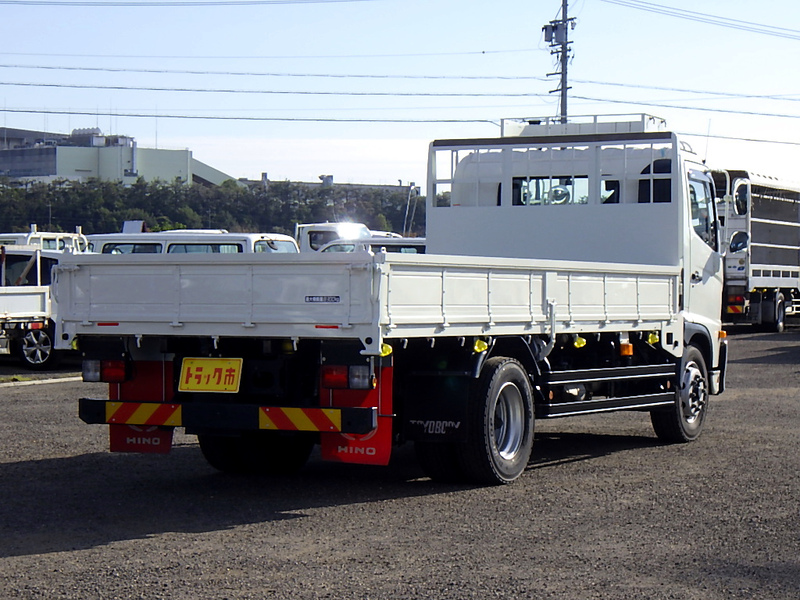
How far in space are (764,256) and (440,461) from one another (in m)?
22.8

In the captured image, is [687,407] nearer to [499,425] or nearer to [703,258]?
[703,258]

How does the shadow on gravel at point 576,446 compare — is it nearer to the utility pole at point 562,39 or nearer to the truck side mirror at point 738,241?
the truck side mirror at point 738,241

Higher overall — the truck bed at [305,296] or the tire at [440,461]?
the truck bed at [305,296]

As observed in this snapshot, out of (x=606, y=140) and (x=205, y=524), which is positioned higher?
(x=606, y=140)

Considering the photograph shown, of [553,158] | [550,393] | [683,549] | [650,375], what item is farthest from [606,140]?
[683,549]

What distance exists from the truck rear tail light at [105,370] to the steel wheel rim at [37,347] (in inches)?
451

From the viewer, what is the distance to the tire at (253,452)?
32.0ft

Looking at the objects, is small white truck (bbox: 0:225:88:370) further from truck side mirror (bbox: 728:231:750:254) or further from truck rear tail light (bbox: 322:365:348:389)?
truck rear tail light (bbox: 322:365:348:389)

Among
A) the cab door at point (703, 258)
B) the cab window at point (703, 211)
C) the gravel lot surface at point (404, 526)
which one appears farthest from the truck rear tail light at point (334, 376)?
the cab window at point (703, 211)

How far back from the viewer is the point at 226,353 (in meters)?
8.42

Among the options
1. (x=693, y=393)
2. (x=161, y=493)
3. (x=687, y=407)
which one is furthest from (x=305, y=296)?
(x=693, y=393)

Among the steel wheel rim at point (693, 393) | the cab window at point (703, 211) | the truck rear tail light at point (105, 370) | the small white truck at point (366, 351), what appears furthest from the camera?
the cab window at point (703, 211)

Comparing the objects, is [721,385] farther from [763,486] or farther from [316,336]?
[316,336]

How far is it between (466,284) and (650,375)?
3445 mm
